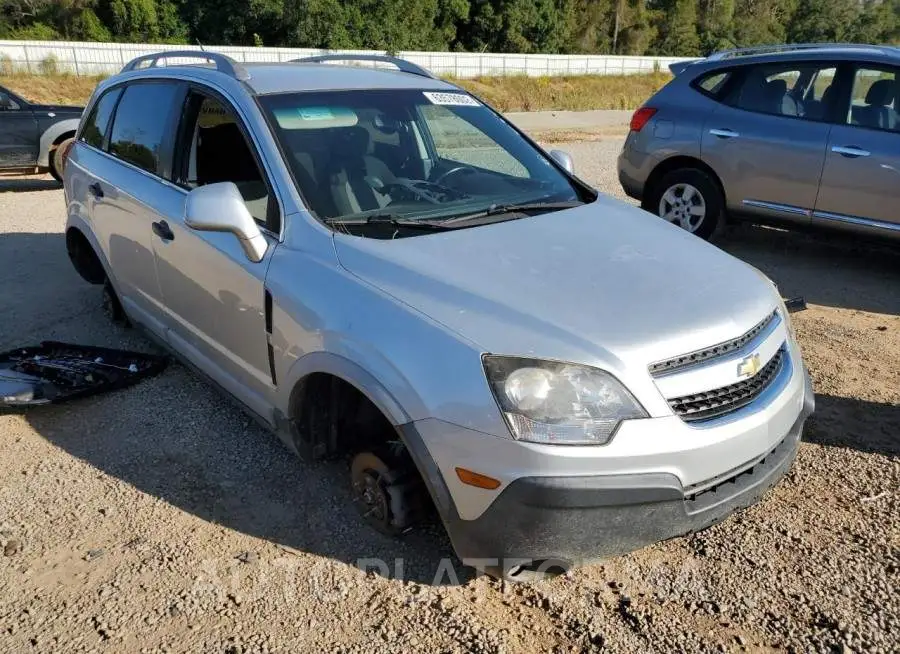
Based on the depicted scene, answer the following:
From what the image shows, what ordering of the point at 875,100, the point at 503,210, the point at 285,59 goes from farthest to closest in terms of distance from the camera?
the point at 285,59 → the point at 875,100 → the point at 503,210

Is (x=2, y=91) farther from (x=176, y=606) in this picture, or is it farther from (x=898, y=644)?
(x=898, y=644)

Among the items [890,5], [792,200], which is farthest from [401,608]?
[890,5]

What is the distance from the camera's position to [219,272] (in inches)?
134

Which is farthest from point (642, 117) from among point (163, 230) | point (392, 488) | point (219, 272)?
point (392, 488)

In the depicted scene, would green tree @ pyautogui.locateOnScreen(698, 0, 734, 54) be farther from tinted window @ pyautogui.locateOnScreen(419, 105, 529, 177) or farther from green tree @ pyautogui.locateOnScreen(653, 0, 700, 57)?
tinted window @ pyautogui.locateOnScreen(419, 105, 529, 177)

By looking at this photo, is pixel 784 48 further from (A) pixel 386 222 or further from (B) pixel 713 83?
(A) pixel 386 222

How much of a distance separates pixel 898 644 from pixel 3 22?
156ft

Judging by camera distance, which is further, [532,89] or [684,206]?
[532,89]

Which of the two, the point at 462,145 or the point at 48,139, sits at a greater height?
the point at 462,145

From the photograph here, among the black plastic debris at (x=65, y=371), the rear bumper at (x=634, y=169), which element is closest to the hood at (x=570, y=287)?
the black plastic debris at (x=65, y=371)

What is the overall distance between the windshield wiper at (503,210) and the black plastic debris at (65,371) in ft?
7.60

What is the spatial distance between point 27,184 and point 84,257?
729cm

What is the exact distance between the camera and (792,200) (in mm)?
6531

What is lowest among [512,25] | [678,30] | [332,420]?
[332,420]
